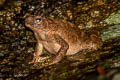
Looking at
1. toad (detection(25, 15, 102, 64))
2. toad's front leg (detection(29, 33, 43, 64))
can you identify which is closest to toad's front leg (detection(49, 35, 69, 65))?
toad (detection(25, 15, 102, 64))

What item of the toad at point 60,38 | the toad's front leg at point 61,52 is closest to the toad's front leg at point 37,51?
the toad at point 60,38

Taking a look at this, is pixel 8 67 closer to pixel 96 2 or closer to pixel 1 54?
pixel 1 54

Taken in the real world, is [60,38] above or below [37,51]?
above

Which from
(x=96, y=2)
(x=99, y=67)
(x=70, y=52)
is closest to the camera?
(x=96, y=2)

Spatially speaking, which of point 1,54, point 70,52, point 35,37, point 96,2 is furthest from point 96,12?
point 1,54

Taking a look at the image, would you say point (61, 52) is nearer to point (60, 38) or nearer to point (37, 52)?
point (60, 38)

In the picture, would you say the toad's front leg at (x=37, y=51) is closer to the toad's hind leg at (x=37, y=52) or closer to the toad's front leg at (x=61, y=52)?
the toad's hind leg at (x=37, y=52)

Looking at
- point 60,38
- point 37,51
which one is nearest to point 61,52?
point 60,38

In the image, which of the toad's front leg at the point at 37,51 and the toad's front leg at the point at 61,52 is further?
the toad's front leg at the point at 37,51
